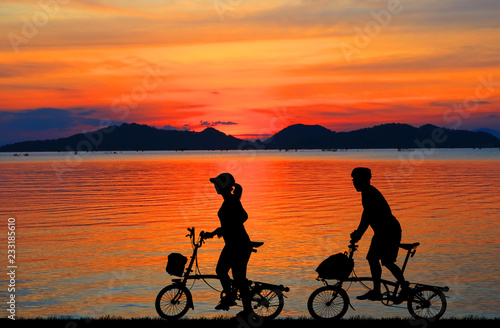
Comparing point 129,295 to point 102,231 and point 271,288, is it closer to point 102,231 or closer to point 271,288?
point 271,288

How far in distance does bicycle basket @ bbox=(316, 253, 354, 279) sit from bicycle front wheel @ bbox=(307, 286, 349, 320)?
37cm

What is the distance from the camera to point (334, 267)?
10.1 metres

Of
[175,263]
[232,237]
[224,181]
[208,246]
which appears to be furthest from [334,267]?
[208,246]

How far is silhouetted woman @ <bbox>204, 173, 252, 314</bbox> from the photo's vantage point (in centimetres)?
985

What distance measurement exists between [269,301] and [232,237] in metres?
1.44

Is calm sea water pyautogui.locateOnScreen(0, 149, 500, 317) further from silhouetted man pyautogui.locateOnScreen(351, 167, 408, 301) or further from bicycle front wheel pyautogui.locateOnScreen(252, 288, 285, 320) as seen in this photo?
silhouetted man pyautogui.locateOnScreen(351, 167, 408, 301)

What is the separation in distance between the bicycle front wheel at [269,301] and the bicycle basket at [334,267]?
85cm

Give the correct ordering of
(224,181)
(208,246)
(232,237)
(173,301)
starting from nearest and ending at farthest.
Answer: (224,181) → (232,237) → (173,301) → (208,246)

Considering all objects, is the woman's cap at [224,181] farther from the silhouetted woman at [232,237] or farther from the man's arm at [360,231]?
the man's arm at [360,231]

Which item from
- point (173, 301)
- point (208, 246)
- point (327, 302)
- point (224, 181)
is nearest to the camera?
point (224, 181)

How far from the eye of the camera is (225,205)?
9.91 metres

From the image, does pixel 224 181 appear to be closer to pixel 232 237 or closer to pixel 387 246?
pixel 232 237

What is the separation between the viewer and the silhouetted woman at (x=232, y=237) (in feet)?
32.3

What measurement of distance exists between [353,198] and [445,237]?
17.9 metres
